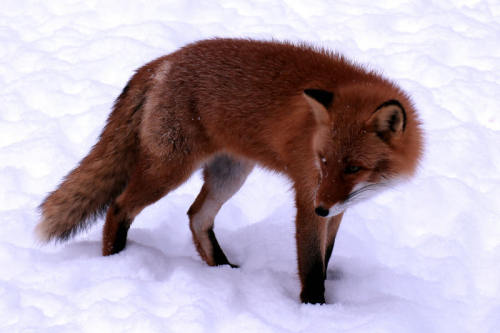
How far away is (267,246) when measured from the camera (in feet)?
14.7

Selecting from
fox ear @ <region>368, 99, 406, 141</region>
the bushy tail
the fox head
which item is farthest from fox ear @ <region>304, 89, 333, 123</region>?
the bushy tail

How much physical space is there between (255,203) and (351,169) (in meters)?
Answer: 1.92

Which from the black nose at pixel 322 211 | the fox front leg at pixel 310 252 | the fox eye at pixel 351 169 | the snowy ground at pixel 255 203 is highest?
the fox eye at pixel 351 169

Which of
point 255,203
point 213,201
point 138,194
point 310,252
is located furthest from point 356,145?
point 255,203

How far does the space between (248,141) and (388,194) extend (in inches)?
67.8

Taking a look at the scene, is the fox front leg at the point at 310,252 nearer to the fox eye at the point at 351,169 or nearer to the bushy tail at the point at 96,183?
the fox eye at the point at 351,169

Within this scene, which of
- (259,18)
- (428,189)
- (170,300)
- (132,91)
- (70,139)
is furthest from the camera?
(259,18)

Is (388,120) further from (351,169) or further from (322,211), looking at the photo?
(322,211)

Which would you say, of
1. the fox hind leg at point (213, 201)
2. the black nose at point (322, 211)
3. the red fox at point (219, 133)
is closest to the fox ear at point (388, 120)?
the red fox at point (219, 133)

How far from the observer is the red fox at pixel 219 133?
12.0 feet

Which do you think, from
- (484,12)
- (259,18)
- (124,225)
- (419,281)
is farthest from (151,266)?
(484,12)

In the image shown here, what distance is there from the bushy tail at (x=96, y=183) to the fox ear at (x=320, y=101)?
4.59 feet

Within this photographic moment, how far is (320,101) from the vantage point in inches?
132

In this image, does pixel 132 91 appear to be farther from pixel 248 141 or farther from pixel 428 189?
pixel 428 189
